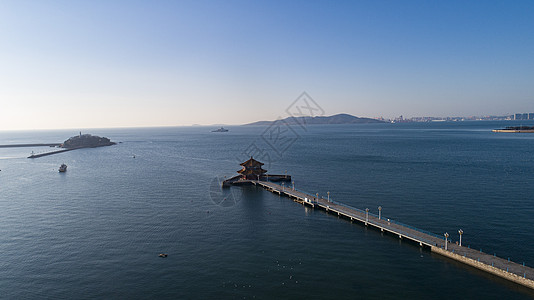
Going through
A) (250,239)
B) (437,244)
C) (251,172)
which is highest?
(251,172)

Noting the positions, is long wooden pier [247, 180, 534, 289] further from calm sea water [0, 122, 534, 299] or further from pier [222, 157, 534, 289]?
calm sea water [0, 122, 534, 299]

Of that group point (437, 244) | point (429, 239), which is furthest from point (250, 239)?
point (437, 244)

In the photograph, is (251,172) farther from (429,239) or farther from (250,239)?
(429,239)

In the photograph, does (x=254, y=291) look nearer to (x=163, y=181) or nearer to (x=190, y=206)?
(x=190, y=206)

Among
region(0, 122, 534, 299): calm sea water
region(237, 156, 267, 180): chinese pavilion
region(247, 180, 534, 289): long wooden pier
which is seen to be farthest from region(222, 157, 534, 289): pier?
region(237, 156, 267, 180): chinese pavilion

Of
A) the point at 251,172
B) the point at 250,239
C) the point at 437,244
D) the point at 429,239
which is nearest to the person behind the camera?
the point at 437,244

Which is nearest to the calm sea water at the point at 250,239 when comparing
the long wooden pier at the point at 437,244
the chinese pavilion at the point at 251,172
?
the long wooden pier at the point at 437,244

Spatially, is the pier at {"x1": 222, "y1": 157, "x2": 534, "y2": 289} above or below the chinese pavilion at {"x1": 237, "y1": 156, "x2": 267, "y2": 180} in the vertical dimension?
below

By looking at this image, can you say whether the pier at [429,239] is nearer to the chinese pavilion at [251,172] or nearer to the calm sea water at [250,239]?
the calm sea water at [250,239]

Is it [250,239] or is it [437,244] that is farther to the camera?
[250,239]
